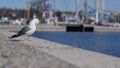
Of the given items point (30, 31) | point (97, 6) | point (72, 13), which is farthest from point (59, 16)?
point (30, 31)

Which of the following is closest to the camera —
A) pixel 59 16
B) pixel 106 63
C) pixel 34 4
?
pixel 106 63

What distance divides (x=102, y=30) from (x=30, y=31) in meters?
59.5

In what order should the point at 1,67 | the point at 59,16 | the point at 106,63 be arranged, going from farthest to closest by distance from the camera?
the point at 59,16
the point at 106,63
the point at 1,67

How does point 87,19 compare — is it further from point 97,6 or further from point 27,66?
point 27,66

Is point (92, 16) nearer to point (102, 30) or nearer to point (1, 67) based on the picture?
point (102, 30)

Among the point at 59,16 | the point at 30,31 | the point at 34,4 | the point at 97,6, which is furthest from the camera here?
the point at 59,16

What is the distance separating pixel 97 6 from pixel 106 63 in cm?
8457

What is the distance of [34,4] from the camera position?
336ft

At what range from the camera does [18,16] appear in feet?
392

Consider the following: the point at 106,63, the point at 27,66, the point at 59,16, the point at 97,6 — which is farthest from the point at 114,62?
the point at 59,16

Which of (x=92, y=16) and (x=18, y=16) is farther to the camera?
(x=18, y=16)

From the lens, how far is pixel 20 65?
874cm

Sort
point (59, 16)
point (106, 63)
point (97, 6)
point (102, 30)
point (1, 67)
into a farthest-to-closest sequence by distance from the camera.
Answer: point (59, 16) → point (97, 6) → point (102, 30) → point (106, 63) → point (1, 67)

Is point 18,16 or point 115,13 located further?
point 18,16
